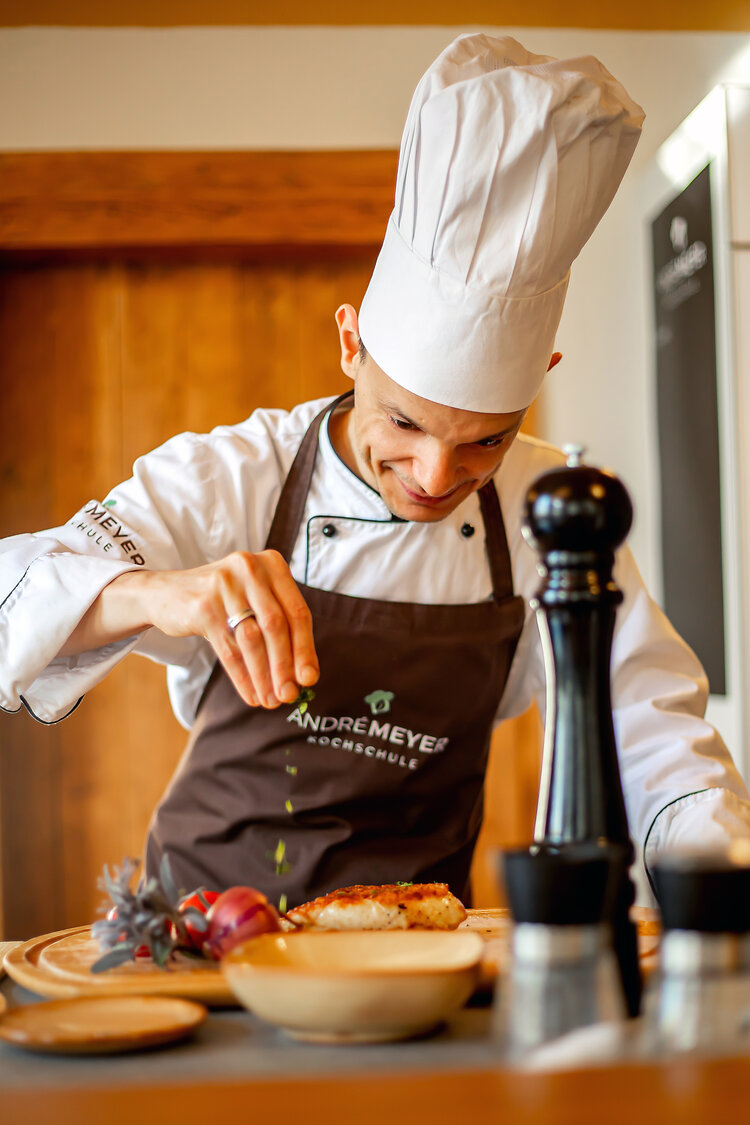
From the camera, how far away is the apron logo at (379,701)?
1223 mm

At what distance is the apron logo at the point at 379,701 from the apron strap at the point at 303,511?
199 mm

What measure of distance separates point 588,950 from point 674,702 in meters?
0.84

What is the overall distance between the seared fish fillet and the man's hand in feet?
0.58

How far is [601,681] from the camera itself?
564 mm

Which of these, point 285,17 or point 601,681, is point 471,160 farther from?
point 285,17

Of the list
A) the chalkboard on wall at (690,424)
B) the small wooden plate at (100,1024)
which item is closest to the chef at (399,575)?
the small wooden plate at (100,1024)

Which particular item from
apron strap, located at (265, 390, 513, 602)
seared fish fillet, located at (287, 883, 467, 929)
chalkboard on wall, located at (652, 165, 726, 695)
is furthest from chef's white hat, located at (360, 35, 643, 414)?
chalkboard on wall, located at (652, 165, 726, 695)

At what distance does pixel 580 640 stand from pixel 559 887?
0.17 meters

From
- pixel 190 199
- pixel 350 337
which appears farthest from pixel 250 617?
pixel 190 199

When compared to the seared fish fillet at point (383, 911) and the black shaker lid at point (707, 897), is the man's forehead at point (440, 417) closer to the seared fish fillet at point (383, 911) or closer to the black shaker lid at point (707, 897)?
the seared fish fillet at point (383, 911)

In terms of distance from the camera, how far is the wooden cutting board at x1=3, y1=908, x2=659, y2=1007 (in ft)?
2.15

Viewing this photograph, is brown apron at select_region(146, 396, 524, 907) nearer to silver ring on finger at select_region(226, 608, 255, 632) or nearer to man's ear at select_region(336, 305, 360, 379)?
man's ear at select_region(336, 305, 360, 379)

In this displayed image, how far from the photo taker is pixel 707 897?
0.41 meters

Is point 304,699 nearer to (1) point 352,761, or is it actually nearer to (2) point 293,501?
→ (1) point 352,761
